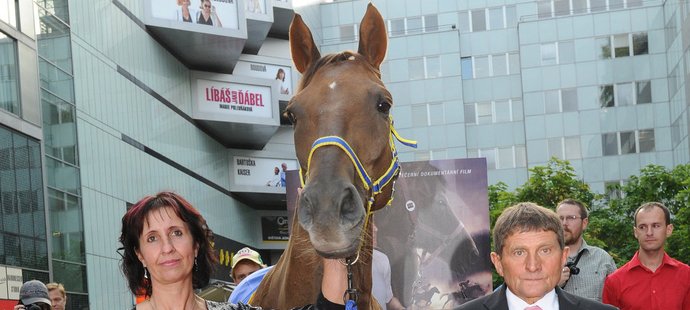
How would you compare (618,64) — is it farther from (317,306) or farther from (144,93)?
(317,306)

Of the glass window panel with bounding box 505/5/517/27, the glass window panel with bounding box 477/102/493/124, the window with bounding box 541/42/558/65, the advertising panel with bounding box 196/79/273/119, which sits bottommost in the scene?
the glass window panel with bounding box 477/102/493/124

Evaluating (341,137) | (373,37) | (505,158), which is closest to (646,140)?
(505,158)

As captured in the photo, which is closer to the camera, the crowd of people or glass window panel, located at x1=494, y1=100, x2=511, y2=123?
the crowd of people

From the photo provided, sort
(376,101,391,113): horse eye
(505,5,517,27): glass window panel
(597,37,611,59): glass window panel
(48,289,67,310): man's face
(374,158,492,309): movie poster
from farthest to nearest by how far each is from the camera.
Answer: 1. (505,5,517,27): glass window panel
2. (597,37,611,59): glass window panel
3. (374,158,492,309): movie poster
4. (48,289,67,310): man's face
5. (376,101,391,113): horse eye

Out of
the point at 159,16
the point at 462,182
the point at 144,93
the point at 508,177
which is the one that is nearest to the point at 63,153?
the point at 144,93

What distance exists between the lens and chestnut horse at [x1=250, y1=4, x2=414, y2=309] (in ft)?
13.7

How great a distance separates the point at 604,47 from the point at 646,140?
5536 millimetres

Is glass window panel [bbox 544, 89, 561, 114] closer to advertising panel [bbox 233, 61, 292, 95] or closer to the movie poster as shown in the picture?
advertising panel [bbox 233, 61, 292, 95]

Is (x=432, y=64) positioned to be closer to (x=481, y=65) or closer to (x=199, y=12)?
(x=481, y=65)

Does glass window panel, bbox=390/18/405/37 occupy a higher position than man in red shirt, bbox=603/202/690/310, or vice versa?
glass window panel, bbox=390/18/405/37

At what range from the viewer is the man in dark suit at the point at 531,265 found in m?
4.07

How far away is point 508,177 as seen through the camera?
5550 centimetres

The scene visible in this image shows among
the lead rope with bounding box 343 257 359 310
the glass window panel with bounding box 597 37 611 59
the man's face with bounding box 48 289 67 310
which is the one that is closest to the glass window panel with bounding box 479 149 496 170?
the glass window panel with bounding box 597 37 611 59

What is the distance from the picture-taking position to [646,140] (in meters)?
52.8
